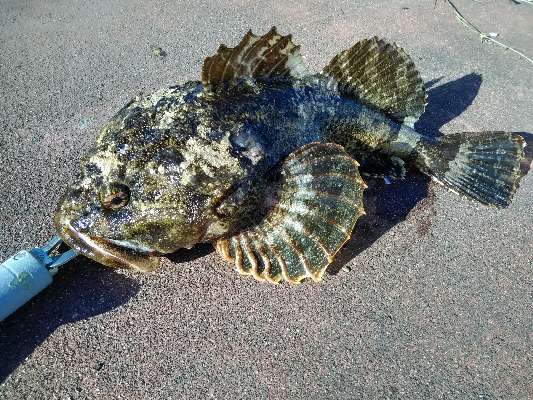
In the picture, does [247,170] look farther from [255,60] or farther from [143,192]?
[255,60]

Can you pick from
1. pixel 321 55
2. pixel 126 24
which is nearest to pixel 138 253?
pixel 321 55

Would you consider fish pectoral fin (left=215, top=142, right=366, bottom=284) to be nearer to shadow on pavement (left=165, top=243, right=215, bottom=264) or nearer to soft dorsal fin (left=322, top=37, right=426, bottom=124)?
shadow on pavement (left=165, top=243, right=215, bottom=264)

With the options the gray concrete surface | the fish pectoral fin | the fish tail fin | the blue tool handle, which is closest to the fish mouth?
the blue tool handle

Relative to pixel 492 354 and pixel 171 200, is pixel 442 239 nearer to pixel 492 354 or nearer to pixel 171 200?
pixel 492 354

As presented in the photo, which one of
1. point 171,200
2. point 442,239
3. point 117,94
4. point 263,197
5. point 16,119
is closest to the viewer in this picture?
point 171,200

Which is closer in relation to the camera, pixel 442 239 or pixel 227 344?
pixel 227 344

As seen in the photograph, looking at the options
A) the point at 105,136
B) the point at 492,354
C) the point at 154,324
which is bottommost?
the point at 492,354

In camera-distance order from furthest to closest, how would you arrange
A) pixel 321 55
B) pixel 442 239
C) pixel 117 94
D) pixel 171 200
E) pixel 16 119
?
pixel 321 55
pixel 117 94
pixel 16 119
pixel 442 239
pixel 171 200
